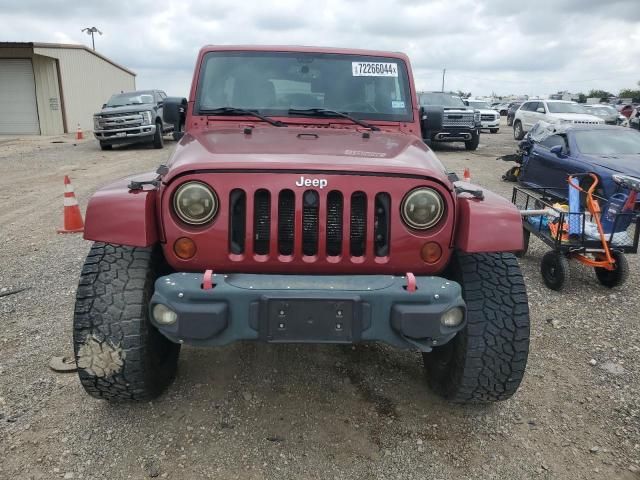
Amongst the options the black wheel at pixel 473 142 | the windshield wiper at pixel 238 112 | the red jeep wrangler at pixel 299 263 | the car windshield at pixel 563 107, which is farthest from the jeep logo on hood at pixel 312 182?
the car windshield at pixel 563 107

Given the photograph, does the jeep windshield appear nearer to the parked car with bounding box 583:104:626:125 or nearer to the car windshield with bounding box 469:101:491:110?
the parked car with bounding box 583:104:626:125

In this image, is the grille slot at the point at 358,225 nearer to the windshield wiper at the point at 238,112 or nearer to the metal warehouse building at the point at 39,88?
the windshield wiper at the point at 238,112

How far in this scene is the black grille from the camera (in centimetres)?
246

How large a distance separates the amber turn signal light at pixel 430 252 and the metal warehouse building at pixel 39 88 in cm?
2413

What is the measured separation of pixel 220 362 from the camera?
3.43m

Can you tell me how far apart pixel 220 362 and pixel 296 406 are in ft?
2.28

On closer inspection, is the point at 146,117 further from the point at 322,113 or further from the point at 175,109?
the point at 322,113

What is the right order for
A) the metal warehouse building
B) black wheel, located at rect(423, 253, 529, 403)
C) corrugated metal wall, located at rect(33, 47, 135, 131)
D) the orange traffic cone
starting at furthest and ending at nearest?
1. corrugated metal wall, located at rect(33, 47, 135, 131)
2. the metal warehouse building
3. the orange traffic cone
4. black wheel, located at rect(423, 253, 529, 403)

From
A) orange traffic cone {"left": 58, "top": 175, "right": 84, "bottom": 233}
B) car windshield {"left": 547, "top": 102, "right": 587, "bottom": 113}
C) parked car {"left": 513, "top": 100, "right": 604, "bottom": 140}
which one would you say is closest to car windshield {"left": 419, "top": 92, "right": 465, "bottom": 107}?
parked car {"left": 513, "top": 100, "right": 604, "bottom": 140}

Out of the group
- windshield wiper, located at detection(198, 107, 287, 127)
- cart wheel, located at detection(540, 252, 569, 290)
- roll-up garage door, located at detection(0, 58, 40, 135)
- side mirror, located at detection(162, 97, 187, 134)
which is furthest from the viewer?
roll-up garage door, located at detection(0, 58, 40, 135)

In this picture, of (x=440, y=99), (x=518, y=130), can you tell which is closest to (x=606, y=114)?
(x=518, y=130)

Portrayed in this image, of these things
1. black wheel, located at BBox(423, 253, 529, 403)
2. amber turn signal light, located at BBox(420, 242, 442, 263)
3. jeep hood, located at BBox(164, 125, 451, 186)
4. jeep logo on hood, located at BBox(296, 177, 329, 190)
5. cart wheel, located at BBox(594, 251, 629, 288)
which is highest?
jeep hood, located at BBox(164, 125, 451, 186)

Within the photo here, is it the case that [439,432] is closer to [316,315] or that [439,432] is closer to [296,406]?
[296,406]

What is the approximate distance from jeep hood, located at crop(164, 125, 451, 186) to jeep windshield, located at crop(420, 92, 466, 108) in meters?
13.2
